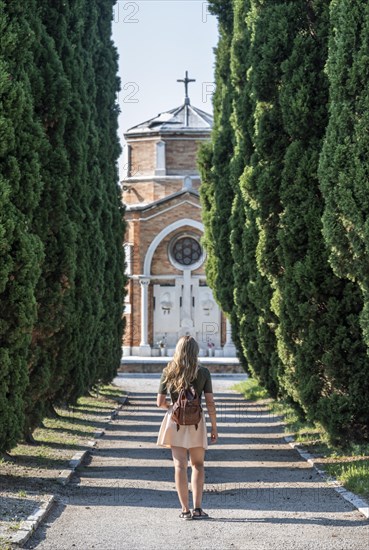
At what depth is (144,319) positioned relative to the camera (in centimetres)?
4741

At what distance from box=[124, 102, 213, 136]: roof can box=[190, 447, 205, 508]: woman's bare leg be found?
141 feet

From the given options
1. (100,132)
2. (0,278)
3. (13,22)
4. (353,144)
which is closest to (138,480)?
(0,278)

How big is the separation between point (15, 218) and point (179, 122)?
4251 centimetres

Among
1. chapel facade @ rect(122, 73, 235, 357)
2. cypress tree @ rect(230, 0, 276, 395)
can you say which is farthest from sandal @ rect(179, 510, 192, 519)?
chapel facade @ rect(122, 73, 235, 357)

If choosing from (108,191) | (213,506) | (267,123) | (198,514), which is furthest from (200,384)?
(108,191)

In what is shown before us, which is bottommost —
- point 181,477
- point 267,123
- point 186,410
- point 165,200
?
point 181,477

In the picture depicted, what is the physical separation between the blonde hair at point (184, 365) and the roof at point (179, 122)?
42.9 meters

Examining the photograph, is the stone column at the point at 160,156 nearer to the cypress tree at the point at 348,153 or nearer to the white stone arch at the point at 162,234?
the white stone arch at the point at 162,234

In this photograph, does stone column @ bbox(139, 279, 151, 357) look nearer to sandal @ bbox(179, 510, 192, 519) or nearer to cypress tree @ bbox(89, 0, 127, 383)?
cypress tree @ bbox(89, 0, 127, 383)

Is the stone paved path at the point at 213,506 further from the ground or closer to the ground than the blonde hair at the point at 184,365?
closer to the ground

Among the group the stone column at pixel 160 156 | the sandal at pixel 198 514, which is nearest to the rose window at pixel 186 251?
the stone column at pixel 160 156

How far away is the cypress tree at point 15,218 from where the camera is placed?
11.1 meters

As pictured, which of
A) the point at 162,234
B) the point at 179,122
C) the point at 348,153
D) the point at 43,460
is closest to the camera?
the point at 348,153

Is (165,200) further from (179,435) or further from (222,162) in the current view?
(179,435)
